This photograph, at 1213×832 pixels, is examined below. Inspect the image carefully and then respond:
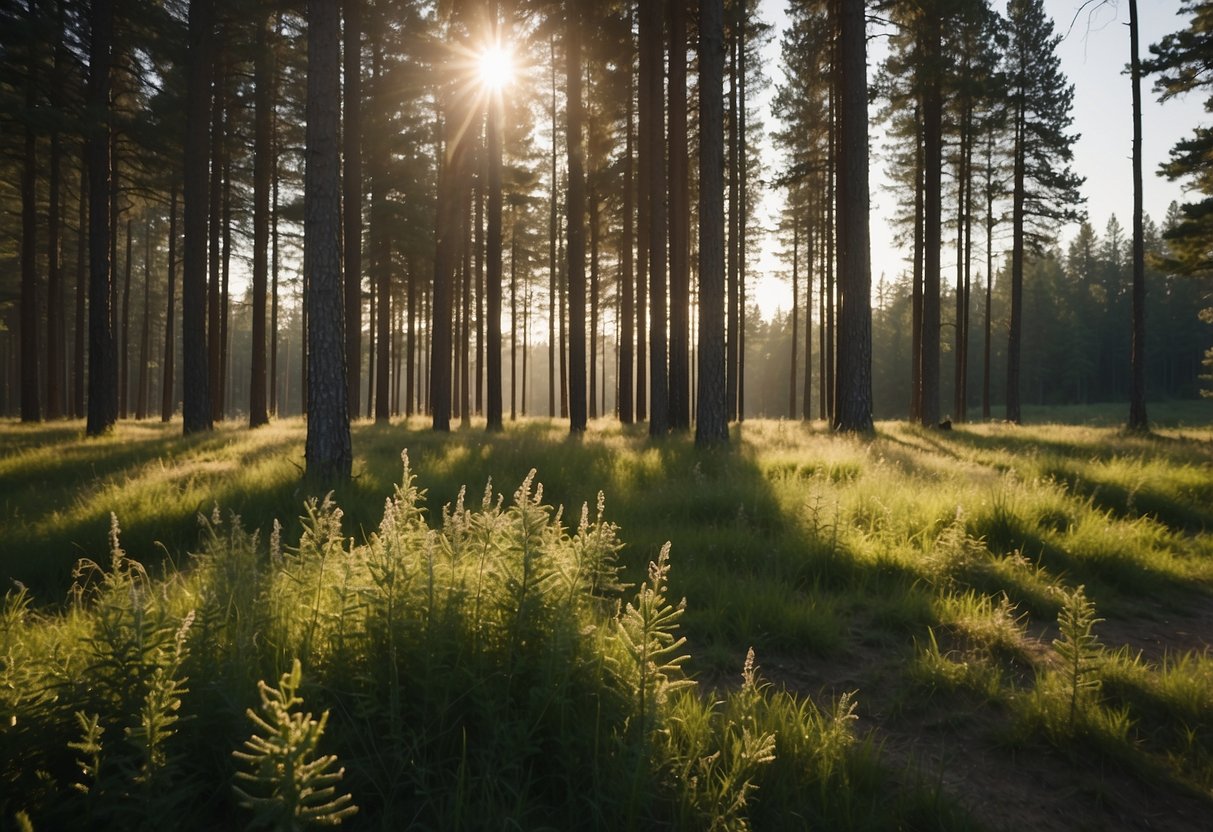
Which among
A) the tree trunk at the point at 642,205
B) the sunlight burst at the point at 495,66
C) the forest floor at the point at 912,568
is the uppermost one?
the sunlight burst at the point at 495,66

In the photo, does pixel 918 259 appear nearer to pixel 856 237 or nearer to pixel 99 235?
pixel 856 237

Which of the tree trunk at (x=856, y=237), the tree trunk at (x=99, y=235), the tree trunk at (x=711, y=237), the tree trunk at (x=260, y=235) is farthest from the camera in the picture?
the tree trunk at (x=260, y=235)

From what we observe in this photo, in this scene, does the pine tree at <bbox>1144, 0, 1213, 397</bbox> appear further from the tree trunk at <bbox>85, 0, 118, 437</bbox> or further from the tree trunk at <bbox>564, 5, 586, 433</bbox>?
the tree trunk at <bbox>85, 0, 118, 437</bbox>

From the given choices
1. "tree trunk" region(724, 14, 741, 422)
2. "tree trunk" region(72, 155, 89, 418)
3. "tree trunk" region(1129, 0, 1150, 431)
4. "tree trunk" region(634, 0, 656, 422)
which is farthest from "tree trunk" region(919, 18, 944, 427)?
"tree trunk" region(72, 155, 89, 418)

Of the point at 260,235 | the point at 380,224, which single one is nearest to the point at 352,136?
the point at 260,235

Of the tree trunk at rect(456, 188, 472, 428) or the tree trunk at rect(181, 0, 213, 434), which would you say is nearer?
the tree trunk at rect(181, 0, 213, 434)

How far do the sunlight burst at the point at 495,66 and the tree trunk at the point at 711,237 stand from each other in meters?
7.10

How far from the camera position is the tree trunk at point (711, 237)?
10711 mm

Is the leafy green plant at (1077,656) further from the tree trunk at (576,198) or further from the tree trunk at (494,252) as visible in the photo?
the tree trunk at (494,252)

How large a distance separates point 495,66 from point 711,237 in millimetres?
9550

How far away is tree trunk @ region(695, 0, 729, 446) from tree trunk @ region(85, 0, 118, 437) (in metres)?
Result: 14.5

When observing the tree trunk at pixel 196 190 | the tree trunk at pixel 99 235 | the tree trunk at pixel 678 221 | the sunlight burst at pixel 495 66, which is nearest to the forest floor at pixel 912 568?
the tree trunk at pixel 678 221

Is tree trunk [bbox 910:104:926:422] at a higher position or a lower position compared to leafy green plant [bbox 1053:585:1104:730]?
higher

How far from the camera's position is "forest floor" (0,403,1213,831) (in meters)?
2.84
